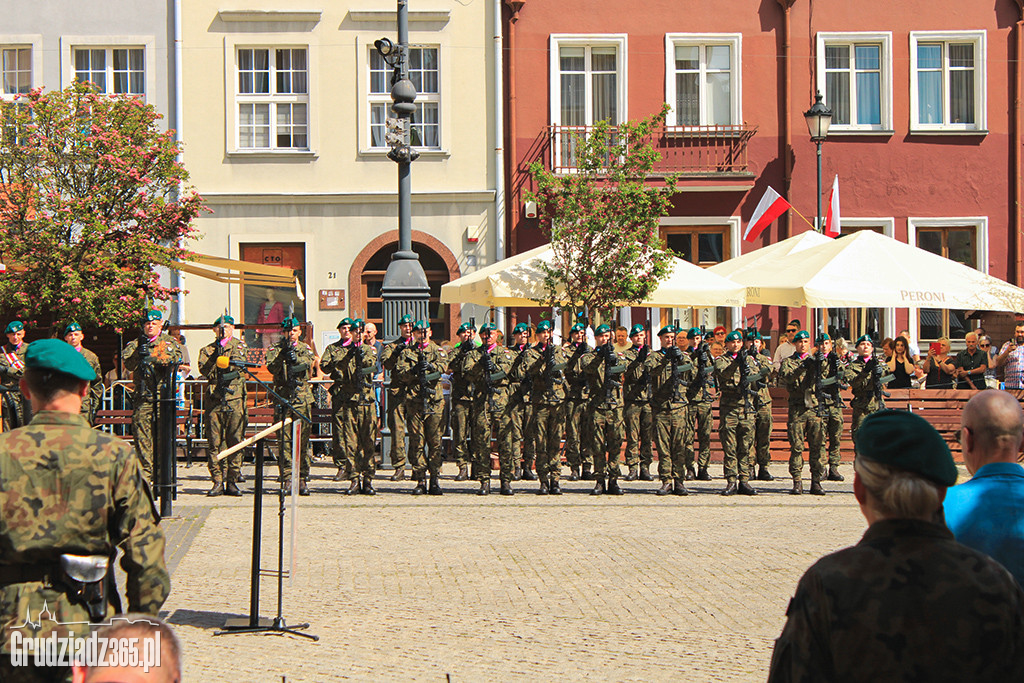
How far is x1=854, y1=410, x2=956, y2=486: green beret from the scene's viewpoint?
3139 millimetres

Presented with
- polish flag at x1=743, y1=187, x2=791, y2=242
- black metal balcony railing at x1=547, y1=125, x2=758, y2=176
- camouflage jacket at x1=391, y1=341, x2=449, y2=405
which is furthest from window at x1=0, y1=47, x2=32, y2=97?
polish flag at x1=743, y1=187, x2=791, y2=242

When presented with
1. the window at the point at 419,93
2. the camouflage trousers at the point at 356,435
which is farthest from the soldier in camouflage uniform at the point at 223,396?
the window at the point at 419,93

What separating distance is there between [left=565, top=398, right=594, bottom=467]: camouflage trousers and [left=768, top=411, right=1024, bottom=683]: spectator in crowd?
11.7 m

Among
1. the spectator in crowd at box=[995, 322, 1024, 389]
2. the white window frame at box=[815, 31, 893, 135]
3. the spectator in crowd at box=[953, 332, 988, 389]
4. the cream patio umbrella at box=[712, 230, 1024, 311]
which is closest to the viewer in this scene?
the cream patio umbrella at box=[712, 230, 1024, 311]

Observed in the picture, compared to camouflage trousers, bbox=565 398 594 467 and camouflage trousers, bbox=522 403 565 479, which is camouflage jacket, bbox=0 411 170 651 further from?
camouflage trousers, bbox=565 398 594 467

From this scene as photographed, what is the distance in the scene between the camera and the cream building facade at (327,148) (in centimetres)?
2302

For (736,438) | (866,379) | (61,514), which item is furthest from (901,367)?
(61,514)

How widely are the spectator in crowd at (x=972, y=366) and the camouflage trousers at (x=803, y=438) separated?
12.3 feet

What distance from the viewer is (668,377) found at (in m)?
14.7

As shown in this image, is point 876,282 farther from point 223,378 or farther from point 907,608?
point 907,608

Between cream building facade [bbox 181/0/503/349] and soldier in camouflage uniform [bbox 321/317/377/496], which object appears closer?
soldier in camouflage uniform [bbox 321/317/377/496]

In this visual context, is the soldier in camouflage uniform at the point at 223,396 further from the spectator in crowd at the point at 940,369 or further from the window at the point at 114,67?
the window at the point at 114,67

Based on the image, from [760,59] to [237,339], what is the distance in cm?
A: 1376

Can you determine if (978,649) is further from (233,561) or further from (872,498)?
(233,561)
